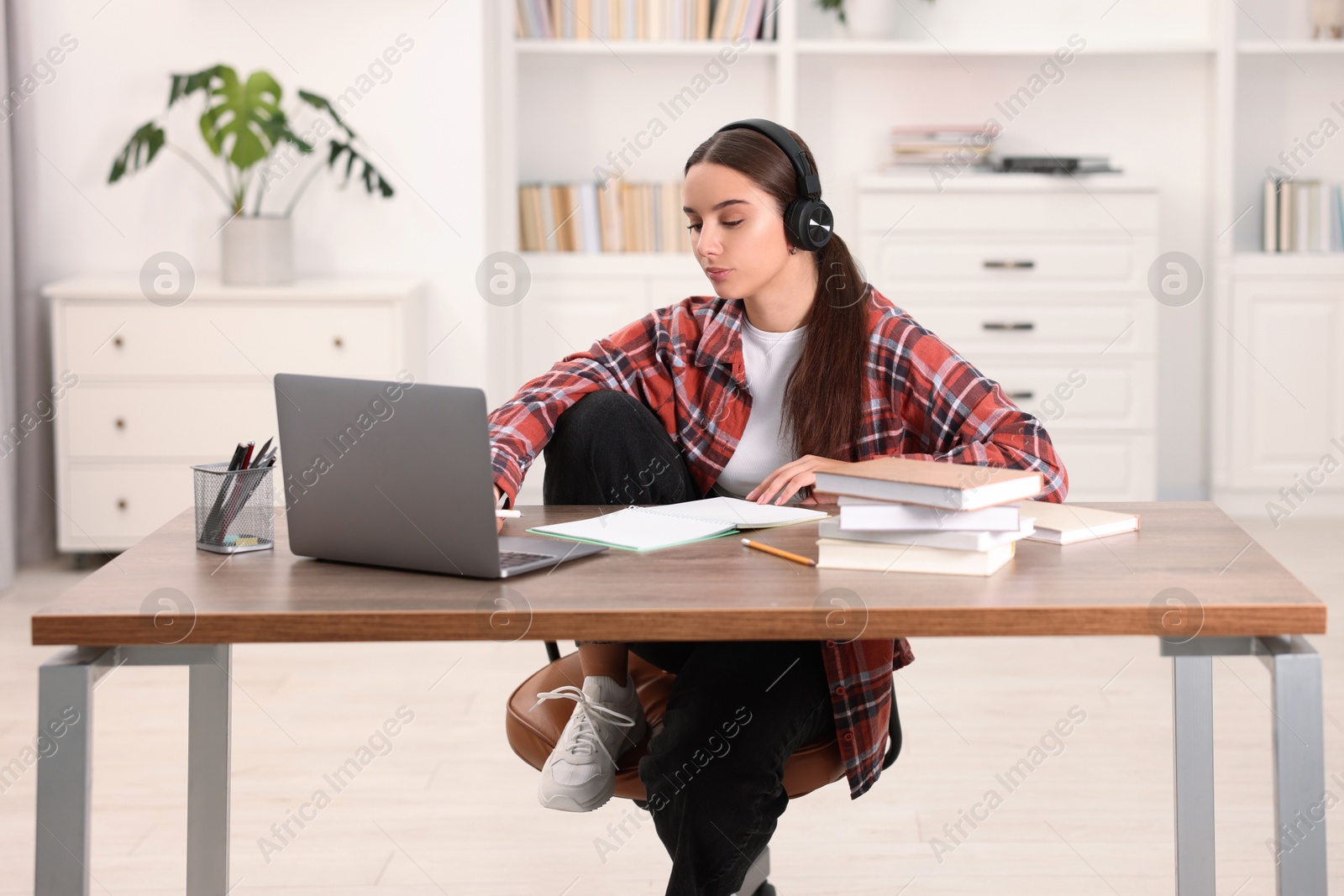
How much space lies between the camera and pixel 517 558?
123 centimetres

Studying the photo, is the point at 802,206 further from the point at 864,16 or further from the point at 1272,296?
the point at 1272,296

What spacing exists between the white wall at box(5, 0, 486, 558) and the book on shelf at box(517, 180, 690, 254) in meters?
0.45

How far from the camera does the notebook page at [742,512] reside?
1.40m

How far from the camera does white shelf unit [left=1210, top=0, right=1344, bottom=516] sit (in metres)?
4.25

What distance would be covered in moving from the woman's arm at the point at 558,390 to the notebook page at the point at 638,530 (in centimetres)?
11

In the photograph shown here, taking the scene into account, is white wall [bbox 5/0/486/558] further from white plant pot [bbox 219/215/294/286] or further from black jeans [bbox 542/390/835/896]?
black jeans [bbox 542/390/835/896]

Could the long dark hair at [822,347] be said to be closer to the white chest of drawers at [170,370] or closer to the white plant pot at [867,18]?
the white chest of drawers at [170,370]

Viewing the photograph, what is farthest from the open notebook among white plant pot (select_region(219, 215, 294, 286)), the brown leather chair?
white plant pot (select_region(219, 215, 294, 286))

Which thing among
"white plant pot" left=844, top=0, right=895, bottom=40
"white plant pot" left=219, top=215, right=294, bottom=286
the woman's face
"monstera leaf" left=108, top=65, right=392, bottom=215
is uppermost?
"white plant pot" left=844, top=0, right=895, bottom=40

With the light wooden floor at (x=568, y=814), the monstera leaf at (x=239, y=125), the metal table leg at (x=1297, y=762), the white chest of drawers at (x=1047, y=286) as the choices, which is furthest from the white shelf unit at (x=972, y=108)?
the metal table leg at (x=1297, y=762)

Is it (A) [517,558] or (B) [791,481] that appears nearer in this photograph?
(A) [517,558]

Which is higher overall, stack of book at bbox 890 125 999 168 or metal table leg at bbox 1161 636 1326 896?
stack of book at bbox 890 125 999 168

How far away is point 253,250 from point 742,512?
255 centimetres

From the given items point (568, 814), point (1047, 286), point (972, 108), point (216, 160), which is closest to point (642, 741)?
point (568, 814)
